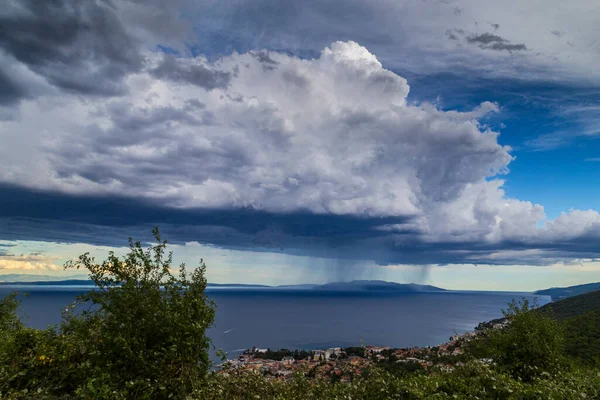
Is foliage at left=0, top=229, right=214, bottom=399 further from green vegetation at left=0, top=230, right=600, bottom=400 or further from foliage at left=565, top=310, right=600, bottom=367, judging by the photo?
foliage at left=565, top=310, right=600, bottom=367

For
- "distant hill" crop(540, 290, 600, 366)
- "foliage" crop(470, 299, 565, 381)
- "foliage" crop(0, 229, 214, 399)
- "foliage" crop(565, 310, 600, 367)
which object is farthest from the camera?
"foliage" crop(565, 310, 600, 367)

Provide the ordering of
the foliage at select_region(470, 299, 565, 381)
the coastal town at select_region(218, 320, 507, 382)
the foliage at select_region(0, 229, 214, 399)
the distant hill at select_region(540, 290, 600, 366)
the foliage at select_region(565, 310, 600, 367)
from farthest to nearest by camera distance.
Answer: the foliage at select_region(565, 310, 600, 367), the distant hill at select_region(540, 290, 600, 366), the foliage at select_region(470, 299, 565, 381), the coastal town at select_region(218, 320, 507, 382), the foliage at select_region(0, 229, 214, 399)

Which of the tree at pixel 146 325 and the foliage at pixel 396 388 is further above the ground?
the tree at pixel 146 325

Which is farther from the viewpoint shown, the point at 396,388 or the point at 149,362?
the point at 396,388

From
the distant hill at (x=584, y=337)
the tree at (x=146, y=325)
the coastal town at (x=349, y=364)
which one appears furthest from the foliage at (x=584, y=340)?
the tree at (x=146, y=325)

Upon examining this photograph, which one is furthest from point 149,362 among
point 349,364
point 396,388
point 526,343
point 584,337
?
point 584,337

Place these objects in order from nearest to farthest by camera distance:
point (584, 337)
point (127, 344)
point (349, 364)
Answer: point (127, 344), point (349, 364), point (584, 337)

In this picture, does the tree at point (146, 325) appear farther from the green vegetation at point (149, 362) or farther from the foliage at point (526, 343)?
the foliage at point (526, 343)

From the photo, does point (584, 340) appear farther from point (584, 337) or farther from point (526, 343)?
point (526, 343)

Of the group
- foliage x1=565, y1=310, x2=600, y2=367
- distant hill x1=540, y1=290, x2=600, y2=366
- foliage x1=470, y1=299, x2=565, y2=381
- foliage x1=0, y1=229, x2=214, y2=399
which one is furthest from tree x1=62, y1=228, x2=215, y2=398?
foliage x1=565, y1=310, x2=600, y2=367

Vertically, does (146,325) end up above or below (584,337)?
above
